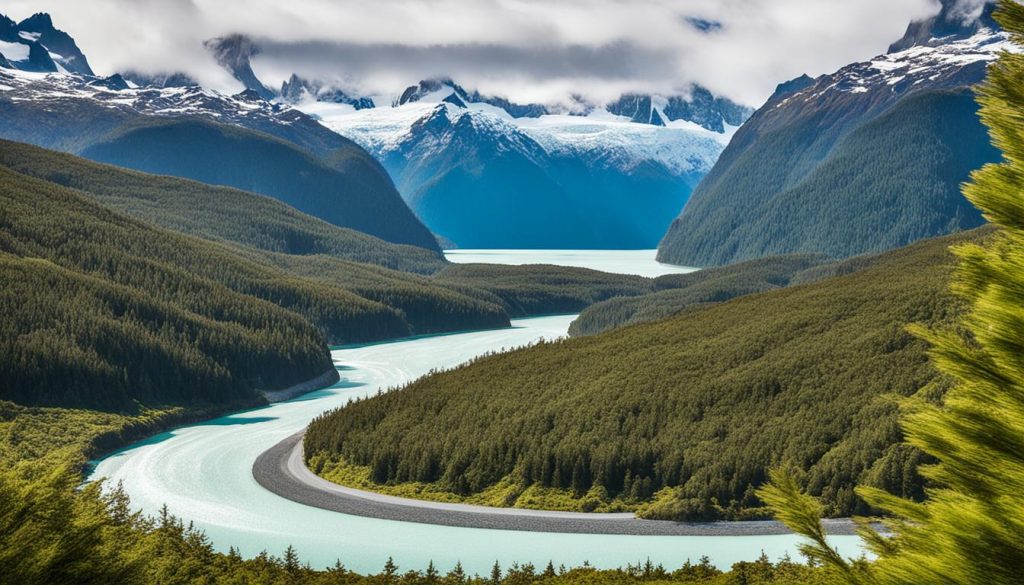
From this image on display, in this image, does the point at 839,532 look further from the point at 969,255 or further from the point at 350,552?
the point at 969,255

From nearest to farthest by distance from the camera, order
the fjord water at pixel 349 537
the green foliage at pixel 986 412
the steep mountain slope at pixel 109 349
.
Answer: the green foliage at pixel 986 412 → the fjord water at pixel 349 537 → the steep mountain slope at pixel 109 349

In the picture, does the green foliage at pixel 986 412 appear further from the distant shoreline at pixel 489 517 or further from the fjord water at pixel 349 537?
the distant shoreline at pixel 489 517

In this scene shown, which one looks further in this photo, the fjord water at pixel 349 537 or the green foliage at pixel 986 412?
the fjord water at pixel 349 537

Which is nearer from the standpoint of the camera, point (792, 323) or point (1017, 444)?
point (1017, 444)

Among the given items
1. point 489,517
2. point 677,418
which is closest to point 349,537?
point 489,517

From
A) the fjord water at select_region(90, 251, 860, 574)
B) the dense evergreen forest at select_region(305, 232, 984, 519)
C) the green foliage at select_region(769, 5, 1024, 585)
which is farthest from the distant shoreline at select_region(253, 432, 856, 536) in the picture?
the green foliage at select_region(769, 5, 1024, 585)

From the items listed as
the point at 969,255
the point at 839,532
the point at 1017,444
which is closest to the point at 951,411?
the point at 1017,444

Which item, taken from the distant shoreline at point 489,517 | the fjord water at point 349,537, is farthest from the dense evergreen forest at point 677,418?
the fjord water at point 349,537
